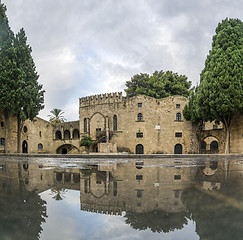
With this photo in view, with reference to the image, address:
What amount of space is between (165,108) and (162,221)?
29.1m

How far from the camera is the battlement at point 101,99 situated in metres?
32.4

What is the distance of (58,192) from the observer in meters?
2.89

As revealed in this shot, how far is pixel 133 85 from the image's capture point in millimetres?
39531

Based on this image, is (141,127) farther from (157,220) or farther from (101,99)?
(157,220)

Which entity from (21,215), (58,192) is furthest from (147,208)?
(58,192)

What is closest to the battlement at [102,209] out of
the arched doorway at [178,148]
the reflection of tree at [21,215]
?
the reflection of tree at [21,215]

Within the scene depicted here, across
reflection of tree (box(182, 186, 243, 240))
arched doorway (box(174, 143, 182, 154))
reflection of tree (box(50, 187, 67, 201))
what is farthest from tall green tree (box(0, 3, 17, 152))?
reflection of tree (box(182, 186, 243, 240))

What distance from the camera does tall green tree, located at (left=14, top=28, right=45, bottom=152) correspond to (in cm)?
2264

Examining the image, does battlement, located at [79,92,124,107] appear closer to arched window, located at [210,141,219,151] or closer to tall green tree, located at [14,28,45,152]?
tall green tree, located at [14,28,45,152]

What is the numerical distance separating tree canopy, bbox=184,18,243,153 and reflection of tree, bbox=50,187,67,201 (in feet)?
66.1

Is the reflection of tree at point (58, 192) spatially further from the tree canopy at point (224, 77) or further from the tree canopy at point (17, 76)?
the tree canopy at point (17, 76)

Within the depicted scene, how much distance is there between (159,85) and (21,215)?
35.1 metres

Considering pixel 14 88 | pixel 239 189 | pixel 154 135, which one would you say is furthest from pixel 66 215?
pixel 154 135

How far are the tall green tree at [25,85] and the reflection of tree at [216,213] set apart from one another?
2309cm
